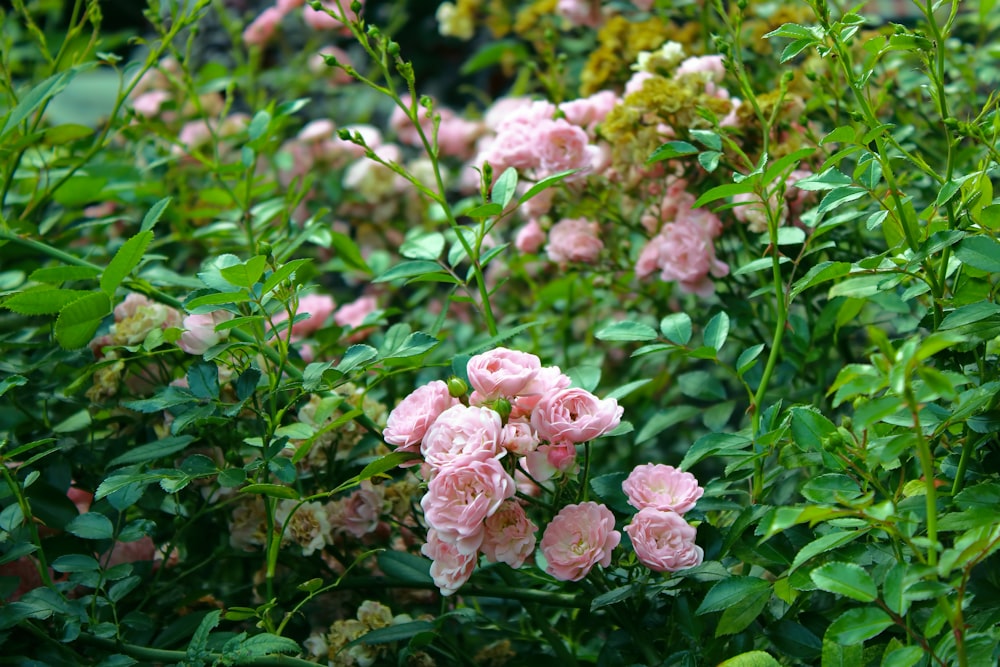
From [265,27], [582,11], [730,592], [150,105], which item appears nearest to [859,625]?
[730,592]

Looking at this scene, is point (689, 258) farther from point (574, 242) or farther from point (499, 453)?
point (499, 453)

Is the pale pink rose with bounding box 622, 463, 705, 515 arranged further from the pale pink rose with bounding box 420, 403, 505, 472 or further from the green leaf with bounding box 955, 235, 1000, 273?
the green leaf with bounding box 955, 235, 1000, 273

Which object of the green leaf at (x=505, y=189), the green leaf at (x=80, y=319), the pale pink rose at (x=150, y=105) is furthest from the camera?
the pale pink rose at (x=150, y=105)

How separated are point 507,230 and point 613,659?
1.19 meters

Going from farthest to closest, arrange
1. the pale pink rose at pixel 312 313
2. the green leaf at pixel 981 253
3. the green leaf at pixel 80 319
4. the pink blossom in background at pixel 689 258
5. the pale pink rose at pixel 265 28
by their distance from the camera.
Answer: the pale pink rose at pixel 265 28, the pale pink rose at pixel 312 313, the pink blossom in background at pixel 689 258, the green leaf at pixel 80 319, the green leaf at pixel 981 253

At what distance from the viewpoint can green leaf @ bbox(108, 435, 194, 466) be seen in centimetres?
91

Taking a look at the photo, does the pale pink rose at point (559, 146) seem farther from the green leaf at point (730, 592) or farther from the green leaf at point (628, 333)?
the green leaf at point (730, 592)

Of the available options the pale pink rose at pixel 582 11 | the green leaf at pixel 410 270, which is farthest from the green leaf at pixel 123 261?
the pale pink rose at pixel 582 11

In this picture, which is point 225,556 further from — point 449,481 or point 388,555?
point 449,481

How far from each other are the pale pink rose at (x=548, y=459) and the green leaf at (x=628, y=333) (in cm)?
13

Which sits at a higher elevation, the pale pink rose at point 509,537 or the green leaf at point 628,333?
the green leaf at point 628,333

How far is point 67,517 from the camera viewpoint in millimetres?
972

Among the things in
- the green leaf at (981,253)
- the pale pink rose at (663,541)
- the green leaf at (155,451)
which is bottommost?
the pale pink rose at (663,541)

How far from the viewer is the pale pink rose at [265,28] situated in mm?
2180
